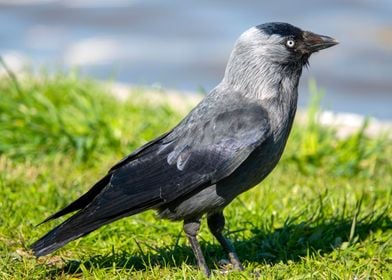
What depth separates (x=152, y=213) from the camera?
6445mm

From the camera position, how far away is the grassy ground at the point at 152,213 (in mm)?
5453

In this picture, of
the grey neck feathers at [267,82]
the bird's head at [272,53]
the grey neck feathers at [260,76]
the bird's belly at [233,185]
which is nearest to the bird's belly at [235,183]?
the bird's belly at [233,185]

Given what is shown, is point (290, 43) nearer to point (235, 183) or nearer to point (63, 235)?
point (235, 183)

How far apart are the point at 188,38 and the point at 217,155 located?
719 centimetres

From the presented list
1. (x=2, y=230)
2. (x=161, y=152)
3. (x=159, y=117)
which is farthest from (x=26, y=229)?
(x=159, y=117)

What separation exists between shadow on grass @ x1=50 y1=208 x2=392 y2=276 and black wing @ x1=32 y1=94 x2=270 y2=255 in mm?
268

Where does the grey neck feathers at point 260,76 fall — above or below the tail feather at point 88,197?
above

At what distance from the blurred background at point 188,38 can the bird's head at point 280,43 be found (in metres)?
4.85

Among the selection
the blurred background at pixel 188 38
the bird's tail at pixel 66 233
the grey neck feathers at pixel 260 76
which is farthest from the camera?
the blurred background at pixel 188 38

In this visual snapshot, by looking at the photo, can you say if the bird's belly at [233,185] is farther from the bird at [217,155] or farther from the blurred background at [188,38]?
the blurred background at [188,38]

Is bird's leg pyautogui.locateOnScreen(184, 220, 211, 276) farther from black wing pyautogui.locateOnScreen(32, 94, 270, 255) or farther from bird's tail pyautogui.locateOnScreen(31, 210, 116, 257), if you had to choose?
bird's tail pyautogui.locateOnScreen(31, 210, 116, 257)

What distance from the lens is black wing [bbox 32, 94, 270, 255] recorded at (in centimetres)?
527

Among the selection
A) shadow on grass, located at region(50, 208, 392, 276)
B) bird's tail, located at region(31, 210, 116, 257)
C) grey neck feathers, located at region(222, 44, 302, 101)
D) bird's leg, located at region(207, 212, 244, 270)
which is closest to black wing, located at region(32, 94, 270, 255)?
bird's tail, located at region(31, 210, 116, 257)

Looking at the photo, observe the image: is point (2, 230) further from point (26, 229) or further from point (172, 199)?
point (172, 199)
